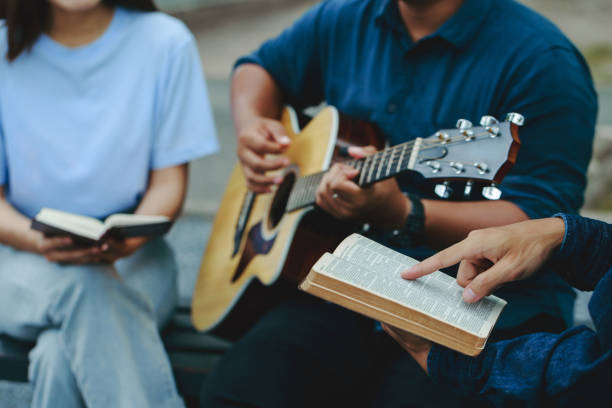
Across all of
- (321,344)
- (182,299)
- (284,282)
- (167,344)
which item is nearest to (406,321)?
(321,344)

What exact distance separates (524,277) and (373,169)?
1.40ft

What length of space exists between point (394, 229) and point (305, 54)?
0.82 m

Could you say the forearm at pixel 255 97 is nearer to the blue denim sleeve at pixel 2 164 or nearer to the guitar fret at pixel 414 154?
the blue denim sleeve at pixel 2 164

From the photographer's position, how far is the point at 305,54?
1.88 meters

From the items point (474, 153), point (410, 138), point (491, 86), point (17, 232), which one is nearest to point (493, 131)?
point (474, 153)

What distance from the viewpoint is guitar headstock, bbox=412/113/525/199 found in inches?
38.1

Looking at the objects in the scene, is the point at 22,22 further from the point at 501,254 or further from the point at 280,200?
Answer: the point at 501,254

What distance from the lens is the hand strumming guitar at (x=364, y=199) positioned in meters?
1.29

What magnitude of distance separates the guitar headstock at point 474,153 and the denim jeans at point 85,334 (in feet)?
2.81

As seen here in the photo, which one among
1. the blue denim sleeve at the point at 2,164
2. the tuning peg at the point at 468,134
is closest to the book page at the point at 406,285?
the tuning peg at the point at 468,134

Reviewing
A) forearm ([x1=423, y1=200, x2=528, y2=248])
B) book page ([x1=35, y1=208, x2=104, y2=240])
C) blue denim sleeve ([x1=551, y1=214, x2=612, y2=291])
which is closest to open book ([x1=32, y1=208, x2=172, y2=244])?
book page ([x1=35, y1=208, x2=104, y2=240])

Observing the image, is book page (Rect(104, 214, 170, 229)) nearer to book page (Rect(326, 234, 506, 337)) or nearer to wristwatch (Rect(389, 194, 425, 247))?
wristwatch (Rect(389, 194, 425, 247))

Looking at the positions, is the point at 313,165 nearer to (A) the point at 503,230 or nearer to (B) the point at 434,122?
(B) the point at 434,122

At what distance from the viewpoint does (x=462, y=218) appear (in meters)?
1.09
